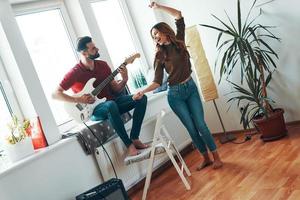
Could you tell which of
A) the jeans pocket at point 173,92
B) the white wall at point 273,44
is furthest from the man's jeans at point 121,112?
the white wall at point 273,44

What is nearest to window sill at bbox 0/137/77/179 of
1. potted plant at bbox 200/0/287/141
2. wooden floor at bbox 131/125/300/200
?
wooden floor at bbox 131/125/300/200

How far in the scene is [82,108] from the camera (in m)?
3.29

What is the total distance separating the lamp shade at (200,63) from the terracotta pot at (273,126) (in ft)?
2.06

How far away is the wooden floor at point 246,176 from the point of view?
2.72 metres

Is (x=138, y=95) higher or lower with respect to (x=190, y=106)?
higher

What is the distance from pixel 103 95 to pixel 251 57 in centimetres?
147

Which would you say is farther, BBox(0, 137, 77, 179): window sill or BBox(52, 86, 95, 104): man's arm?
BBox(52, 86, 95, 104): man's arm

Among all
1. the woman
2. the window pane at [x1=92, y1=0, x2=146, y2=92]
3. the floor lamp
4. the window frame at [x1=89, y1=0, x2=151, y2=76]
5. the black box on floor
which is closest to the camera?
the black box on floor

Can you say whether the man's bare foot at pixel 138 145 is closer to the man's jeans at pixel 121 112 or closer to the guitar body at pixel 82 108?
the man's jeans at pixel 121 112

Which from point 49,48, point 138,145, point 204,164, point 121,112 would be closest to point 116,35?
point 49,48

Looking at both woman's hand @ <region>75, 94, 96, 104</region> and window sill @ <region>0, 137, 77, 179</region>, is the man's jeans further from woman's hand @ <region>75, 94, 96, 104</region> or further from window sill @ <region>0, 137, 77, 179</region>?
window sill @ <region>0, 137, 77, 179</region>

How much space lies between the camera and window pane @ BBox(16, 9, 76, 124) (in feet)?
11.9

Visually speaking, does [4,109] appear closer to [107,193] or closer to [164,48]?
[107,193]

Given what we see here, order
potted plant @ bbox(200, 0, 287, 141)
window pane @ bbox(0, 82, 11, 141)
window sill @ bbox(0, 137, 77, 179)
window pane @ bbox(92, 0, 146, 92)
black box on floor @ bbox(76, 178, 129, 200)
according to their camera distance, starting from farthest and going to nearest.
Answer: window pane @ bbox(92, 0, 146, 92) < potted plant @ bbox(200, 0, 287, 141) < window pane @ bbox(0, 82, 11, 141) < black box on floor @ bbox(76, 178, 129, 200) < window sill @ bbox(0, 137, 77, 179)
